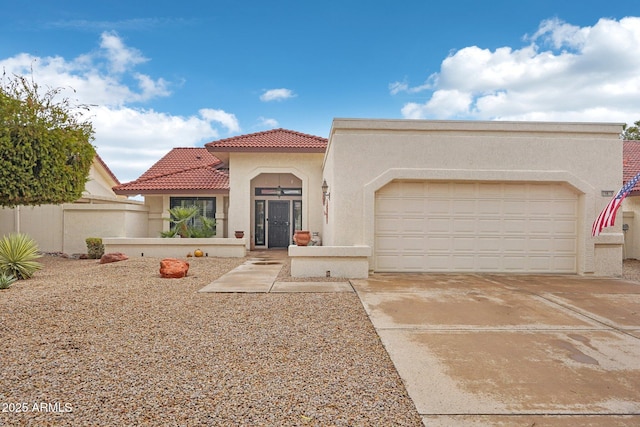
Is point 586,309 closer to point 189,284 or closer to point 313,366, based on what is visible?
point 313,366

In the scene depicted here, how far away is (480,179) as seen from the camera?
937 cm

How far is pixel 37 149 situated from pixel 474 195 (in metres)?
12.3

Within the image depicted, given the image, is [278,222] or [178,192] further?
[278,222]

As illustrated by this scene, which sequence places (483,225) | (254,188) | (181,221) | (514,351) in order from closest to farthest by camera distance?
(514,351) < (483,225) < (181,221) < (254,188)

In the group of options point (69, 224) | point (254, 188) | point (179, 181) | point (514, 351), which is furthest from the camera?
point (254, 188)

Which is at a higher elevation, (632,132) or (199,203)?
(632,132)

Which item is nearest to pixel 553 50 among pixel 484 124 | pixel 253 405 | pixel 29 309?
pixel 484 124

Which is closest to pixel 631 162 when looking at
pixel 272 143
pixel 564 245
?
pixel 564 245

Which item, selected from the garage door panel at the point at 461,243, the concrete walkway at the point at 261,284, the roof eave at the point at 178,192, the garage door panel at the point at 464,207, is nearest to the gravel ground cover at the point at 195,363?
the concrete walkway at the point at 261,284

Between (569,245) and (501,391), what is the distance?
839cm

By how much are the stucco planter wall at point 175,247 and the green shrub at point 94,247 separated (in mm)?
590

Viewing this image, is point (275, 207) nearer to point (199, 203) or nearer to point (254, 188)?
point (254, 188)

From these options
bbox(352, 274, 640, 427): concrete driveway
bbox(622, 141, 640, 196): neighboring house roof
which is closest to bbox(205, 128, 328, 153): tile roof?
bbox(352, 274, 640, 427): concrete driveway

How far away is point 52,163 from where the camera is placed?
10148 millimetres
